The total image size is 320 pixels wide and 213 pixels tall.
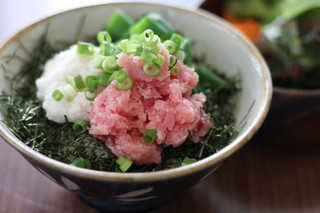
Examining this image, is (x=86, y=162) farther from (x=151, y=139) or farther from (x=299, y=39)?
(x=299, y=39)

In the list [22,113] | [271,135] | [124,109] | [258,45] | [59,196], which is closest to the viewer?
[124,109]

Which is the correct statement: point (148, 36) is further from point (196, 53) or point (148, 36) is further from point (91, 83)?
point (196, 53)

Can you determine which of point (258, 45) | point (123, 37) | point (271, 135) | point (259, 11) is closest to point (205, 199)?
point (271, 135)

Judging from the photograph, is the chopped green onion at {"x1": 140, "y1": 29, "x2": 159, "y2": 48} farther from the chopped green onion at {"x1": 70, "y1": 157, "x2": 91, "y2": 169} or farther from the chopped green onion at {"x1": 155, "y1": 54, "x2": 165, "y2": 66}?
the chopped green onion at {"x1": 70, "y1": 157, "x2": 91, "y2": 169}

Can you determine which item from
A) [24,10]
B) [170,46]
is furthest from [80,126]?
[24,10]

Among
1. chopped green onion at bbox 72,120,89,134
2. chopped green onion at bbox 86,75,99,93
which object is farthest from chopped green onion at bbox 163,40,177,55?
chopped green onion at bbox 72,120,89,134
